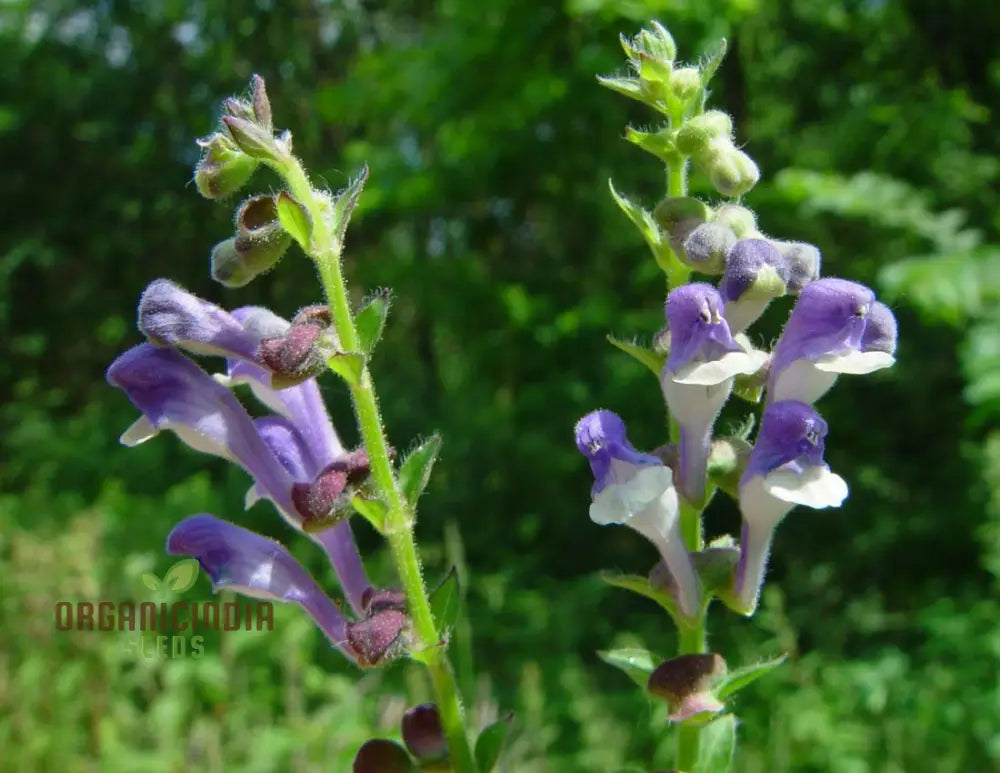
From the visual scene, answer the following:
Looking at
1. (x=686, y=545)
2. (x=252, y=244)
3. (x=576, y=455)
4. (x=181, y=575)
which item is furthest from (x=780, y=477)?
(x=576, y=455)

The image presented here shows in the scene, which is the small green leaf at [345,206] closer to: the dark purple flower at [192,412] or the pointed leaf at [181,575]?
the dark purple flower at [192,412]

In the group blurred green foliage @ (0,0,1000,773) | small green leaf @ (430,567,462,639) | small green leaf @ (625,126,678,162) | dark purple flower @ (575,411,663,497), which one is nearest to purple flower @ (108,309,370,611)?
small green leaf @ (430,567,462,639)

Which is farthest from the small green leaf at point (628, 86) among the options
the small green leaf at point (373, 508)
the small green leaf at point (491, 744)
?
the small green leaf at point (491, 744)

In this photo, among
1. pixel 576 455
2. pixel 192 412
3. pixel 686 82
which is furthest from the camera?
pixel 576 455

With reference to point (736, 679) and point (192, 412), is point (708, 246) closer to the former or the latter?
point (736, 679)

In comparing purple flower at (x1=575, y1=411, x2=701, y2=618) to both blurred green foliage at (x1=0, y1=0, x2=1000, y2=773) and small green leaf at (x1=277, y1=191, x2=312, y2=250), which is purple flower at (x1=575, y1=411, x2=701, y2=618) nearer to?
small green leaf at (x1=277, y1=191, x2=312, y2=250)

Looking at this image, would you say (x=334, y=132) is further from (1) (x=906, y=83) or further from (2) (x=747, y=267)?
(2) (x=747, y=267)
